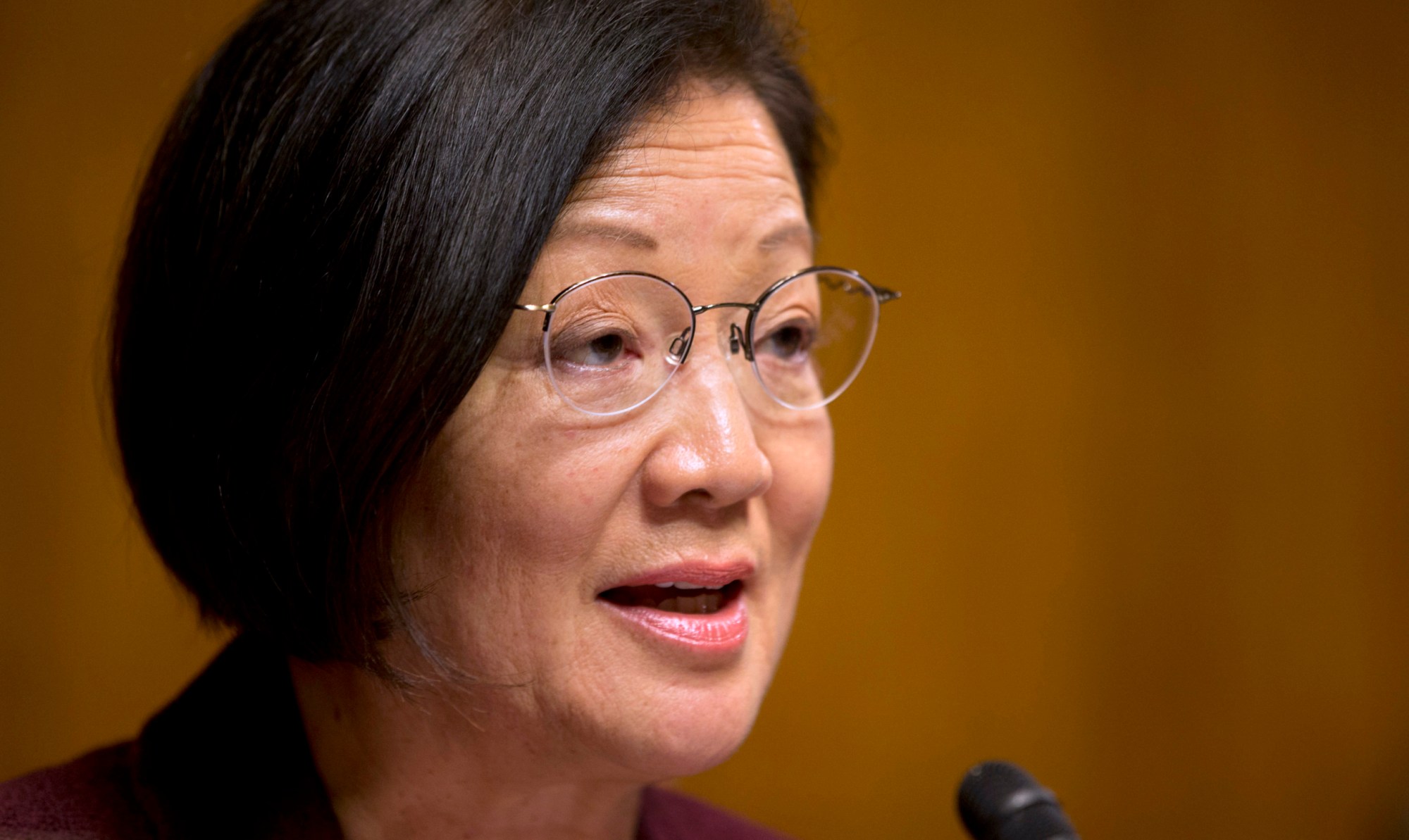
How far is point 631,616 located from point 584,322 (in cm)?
22

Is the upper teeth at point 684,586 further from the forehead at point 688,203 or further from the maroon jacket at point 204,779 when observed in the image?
the maroon jacket at point 204,779

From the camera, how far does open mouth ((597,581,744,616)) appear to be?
90 cm

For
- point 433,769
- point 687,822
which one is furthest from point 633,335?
point 687,822

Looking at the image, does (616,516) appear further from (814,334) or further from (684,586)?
(814,334)

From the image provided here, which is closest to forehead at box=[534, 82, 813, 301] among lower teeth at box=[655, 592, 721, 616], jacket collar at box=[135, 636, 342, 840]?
lower teeth at box=[655, 592, 721, 616]

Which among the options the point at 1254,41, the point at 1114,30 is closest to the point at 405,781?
the point at 1114,30

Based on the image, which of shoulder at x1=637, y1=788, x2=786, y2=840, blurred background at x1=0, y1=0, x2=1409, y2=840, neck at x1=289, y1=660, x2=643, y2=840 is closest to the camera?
neck at x1=289, y1=660, x2=643, y2=840

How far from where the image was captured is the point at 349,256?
0.82 meters

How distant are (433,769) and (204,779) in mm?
189

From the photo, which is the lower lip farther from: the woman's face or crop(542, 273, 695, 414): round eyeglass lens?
crop(542, 273, 695, 414): round eyeglass lens

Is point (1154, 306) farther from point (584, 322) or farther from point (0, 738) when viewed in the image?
point (0, 738)

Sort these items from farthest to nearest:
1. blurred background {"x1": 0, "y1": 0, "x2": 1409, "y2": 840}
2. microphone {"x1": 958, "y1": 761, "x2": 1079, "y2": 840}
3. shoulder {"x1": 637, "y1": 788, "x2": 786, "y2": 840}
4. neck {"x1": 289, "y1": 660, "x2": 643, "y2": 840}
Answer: blurred background {"x1": 0, "y1": 0, "x2": 1409, "y2": 840}, shoulder {"x1": 637, "y1": 788, "x2": 786, "y2": 840}, neck {"x1": 289, "y1": 660, "x2": 643, "y2": 840}, microphone {"x1": 958, "y1": 761, "x2": 1079, "y2": 840}

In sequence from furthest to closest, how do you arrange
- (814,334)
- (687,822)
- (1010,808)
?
(687,822)
(814,334)
(1010,808)

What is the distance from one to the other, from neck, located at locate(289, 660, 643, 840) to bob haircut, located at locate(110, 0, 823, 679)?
72 mm
